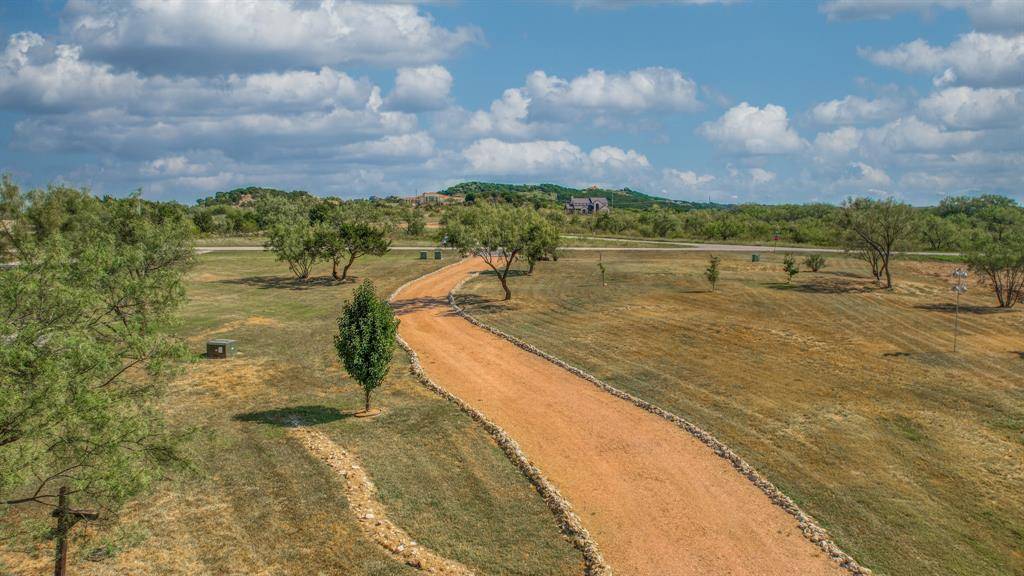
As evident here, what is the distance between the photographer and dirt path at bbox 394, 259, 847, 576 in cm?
1543

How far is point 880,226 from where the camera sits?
186 feet

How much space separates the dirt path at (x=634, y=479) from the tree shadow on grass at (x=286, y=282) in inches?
1118

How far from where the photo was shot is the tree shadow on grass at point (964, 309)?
4644 cm

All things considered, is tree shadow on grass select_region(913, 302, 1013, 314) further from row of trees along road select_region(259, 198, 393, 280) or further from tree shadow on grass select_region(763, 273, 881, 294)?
row of trees along road select_region(259, 198, 393, 280)

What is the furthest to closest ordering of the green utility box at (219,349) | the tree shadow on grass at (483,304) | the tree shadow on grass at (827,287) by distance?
the tree shadow on grass at (827,287) → the tree shadow on grass at (483,304) → the green utility box at (219,349)

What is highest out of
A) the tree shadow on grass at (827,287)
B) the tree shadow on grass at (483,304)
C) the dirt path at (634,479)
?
the tree shadow on grass at (827,287)

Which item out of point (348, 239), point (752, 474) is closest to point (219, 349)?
point (752, 474)

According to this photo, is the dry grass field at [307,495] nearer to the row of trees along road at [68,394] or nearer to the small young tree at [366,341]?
the row of trees along road at [68,394]

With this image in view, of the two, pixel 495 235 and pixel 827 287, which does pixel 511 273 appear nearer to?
pixel 495 235

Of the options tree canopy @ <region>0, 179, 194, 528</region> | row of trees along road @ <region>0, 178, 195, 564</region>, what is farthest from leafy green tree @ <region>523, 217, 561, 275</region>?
row of trees along road @ <region>0, 178, 195, 564</region>

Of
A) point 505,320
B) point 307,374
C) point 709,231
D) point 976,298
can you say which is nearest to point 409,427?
point 307,374

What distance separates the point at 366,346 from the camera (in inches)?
936

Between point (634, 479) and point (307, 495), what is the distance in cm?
971

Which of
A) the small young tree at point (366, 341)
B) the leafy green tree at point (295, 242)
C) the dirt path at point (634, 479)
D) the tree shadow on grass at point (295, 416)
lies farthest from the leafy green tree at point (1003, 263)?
the leafy green tree at point (295, 242)
